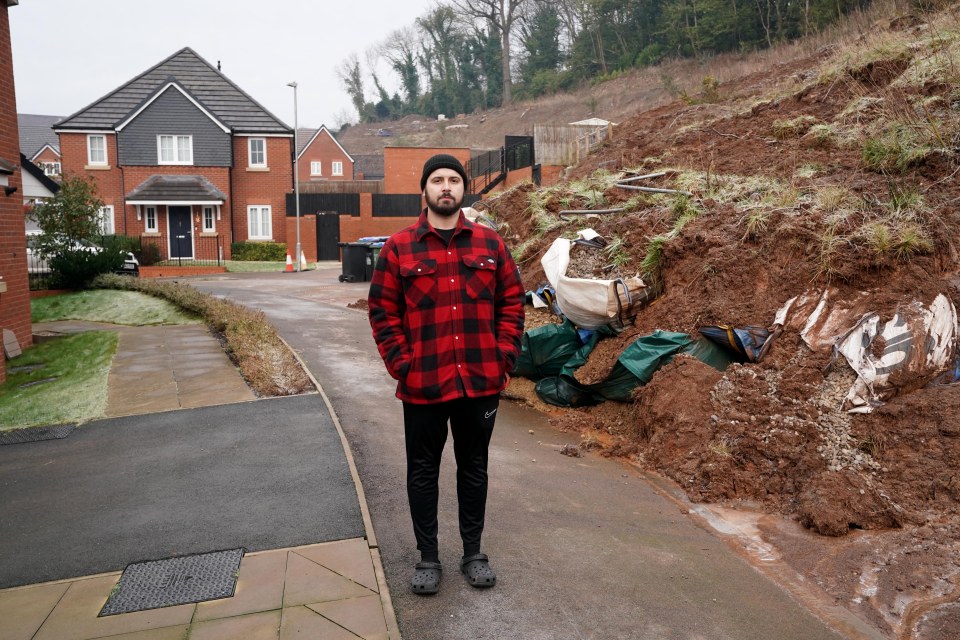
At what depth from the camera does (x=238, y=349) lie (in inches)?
396

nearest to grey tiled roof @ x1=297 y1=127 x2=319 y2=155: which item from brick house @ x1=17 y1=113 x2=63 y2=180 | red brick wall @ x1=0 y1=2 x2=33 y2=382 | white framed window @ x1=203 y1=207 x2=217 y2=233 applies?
brick house @ x1=17 y1=113 x2=63 y2=180

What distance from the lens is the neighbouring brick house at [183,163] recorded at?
3356 centimetres

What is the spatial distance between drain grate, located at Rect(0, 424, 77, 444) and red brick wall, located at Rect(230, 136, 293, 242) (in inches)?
1117

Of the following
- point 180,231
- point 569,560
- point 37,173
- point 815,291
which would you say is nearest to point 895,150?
point 815,291

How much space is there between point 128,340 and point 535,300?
642 centimetres

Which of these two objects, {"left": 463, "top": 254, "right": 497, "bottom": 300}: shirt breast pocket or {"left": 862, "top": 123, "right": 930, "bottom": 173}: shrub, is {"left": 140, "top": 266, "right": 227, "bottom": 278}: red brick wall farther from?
{"left": 463, "top": 254, "right": 497, "bottom": 300}: shirt breast pocket

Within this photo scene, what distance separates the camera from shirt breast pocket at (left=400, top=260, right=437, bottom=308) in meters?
3.74

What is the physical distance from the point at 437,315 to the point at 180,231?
1294 inches

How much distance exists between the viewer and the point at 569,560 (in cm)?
434

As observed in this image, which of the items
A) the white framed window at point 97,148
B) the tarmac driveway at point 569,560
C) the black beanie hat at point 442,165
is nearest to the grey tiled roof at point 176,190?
the white framed window at point 97,148

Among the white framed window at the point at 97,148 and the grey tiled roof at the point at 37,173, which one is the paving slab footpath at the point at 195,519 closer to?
the grey tiled roof at the point at 37,173

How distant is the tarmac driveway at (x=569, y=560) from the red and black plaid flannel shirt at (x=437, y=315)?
3.42ft

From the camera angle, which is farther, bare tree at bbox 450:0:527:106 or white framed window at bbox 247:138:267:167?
bare tree at bbox 450:0:527:106

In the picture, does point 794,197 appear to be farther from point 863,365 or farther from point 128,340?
point 128,340
